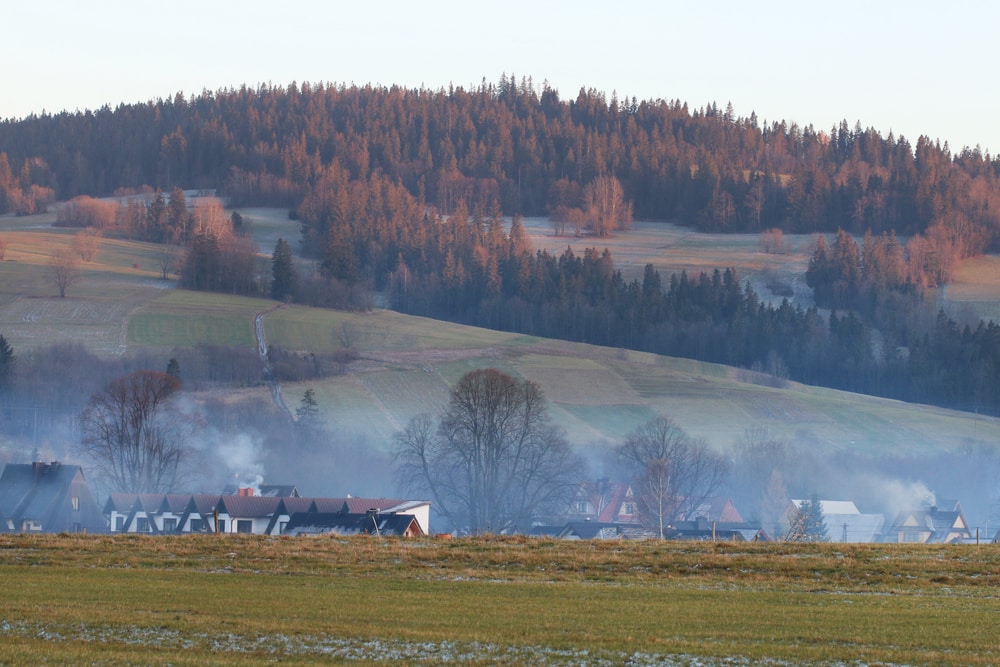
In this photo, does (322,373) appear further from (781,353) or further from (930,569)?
(930,569)

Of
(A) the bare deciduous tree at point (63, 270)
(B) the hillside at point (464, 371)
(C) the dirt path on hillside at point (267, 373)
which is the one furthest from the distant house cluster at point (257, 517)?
(A) the bare deciduous tree at point (63, 270)

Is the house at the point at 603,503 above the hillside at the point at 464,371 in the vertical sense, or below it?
below

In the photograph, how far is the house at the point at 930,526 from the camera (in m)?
73.1

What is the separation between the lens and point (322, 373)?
341 ft

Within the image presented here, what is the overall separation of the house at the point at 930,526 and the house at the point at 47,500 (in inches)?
1765

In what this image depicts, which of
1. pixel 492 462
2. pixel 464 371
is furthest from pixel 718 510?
pixel 464 371

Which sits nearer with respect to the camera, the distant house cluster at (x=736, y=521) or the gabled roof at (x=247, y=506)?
the gabled roof at (x=247, y=506)

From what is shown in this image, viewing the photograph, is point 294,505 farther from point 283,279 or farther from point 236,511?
point 283,279

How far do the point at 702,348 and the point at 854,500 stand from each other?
6146 centimetres

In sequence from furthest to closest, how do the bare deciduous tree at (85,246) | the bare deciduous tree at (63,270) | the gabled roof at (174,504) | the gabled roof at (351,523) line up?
the bare deciduous tree at (85,246) < the bare deciduous tree at (63,270) < the gabled roof at (174,504) < the gabled roof at (351,523)

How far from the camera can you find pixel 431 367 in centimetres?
10950

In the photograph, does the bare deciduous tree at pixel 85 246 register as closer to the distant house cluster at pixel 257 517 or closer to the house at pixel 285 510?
the distant house cluster at pixel 257 517

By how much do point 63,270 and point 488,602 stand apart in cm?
11529

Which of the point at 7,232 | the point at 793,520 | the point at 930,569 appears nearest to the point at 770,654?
the point at 930,569
